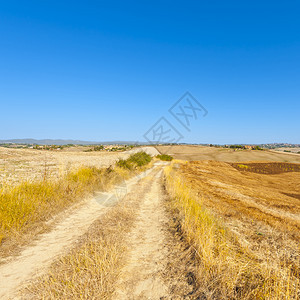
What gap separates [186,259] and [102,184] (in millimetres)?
9140

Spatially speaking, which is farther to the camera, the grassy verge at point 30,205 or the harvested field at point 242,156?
the harvested field at point 242,156

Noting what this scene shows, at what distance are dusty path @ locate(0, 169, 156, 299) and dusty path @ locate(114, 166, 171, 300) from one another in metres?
1.70

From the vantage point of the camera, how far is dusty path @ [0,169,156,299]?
3346mm

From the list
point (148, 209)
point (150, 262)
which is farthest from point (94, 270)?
point (148, 209)

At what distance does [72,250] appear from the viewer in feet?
14.2

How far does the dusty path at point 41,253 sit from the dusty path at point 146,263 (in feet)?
5.58

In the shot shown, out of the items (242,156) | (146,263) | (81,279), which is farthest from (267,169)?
(81,279)

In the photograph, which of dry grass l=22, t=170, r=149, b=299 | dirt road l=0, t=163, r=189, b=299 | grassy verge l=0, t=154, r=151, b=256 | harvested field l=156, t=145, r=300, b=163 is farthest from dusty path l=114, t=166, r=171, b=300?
harvested field l=156, t=145, r=300, b=163

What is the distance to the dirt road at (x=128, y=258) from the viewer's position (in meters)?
3.16

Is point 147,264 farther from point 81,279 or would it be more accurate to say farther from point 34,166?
point 34,166

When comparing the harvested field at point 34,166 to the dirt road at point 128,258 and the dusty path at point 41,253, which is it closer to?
the dusty path at point 41,253

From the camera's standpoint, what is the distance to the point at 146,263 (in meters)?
4.04

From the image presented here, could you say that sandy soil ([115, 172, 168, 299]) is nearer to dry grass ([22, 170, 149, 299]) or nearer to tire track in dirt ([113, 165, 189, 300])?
tire track in dirt ([113, 165, 189, 300])

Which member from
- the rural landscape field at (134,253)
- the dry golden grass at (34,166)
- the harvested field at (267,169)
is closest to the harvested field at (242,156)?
the harvested field at (267,169)
